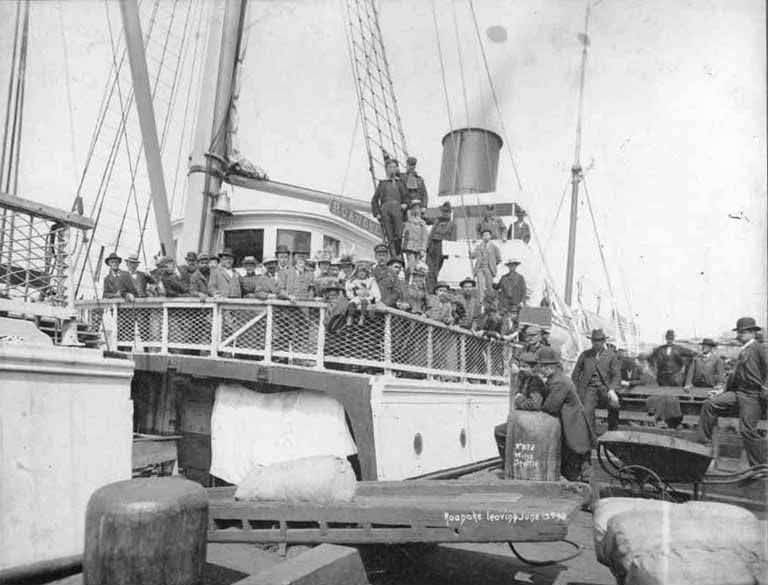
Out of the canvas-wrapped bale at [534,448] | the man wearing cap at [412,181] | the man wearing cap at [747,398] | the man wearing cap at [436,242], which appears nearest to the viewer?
the canvas-wrapped bale at [534,448]

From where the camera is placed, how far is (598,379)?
8.20 meters

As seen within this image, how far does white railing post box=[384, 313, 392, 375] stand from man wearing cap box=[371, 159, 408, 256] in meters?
4.02

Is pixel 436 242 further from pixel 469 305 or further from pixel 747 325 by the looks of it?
pixel 747 325

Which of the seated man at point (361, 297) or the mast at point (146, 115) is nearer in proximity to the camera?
the seated man at point (361, 297)

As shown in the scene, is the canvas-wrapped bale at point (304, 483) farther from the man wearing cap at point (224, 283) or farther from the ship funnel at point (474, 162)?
the ship funnel at point (474, 162)

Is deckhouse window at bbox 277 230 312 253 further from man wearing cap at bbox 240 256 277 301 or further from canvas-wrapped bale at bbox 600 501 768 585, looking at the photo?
canvas-wrapped bale at bbox 600 501 768 585

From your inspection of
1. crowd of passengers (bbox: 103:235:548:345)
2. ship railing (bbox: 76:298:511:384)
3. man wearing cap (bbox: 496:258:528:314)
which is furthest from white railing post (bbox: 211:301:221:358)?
man wearing cap (bbox: 496:258:528:314)

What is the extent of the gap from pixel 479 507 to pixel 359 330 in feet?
10.4

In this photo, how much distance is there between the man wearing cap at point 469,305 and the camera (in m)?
9.34

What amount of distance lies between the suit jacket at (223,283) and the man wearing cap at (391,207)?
3.33 m

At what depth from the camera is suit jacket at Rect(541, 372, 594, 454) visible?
5.61 m

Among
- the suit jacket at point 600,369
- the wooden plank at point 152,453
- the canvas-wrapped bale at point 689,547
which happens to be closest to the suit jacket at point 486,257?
the suit jacket at point 600,369

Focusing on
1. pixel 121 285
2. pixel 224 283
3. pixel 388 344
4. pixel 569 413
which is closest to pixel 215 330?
pixel 224 283

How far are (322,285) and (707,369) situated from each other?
6.62 meters
